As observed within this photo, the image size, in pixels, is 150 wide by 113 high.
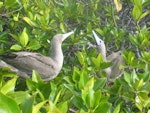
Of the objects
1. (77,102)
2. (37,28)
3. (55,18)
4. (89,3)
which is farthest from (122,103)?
(89,3)

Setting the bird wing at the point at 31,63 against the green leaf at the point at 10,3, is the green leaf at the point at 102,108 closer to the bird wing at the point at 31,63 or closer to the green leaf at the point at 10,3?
the bird wing at the point at 31,63

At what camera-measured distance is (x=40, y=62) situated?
11.2 ft

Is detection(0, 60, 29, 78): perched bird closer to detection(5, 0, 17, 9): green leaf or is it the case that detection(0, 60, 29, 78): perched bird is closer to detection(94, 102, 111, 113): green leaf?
detection(5, 0, 17, 9): green leaf

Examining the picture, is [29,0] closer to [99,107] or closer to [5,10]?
[5,10]

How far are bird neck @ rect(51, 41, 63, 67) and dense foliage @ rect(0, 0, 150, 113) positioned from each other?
0.29 ft

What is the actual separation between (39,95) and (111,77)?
1731mm

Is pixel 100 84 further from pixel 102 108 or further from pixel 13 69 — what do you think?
pixel 13 69

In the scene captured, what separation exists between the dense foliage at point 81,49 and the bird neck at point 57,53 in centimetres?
9

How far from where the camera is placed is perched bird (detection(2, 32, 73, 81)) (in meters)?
3.37

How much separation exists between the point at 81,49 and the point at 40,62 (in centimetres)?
47

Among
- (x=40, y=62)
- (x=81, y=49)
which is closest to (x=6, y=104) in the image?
(x=40, y=62)

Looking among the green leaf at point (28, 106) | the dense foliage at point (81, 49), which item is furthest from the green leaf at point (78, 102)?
the green leaf at point (28, 106)

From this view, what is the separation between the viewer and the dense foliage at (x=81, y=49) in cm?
212

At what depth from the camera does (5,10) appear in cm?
355
